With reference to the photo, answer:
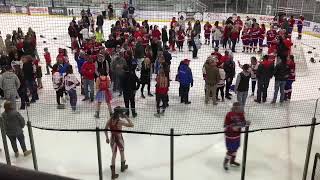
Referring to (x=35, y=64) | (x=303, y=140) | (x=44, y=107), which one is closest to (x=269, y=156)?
(x=303, y=140)

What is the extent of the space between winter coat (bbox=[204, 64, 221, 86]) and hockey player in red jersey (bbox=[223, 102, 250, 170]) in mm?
2964

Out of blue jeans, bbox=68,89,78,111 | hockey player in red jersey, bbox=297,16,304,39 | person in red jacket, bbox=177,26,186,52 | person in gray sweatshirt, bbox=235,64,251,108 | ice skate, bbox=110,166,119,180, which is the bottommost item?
ice skate, bbox=110,166,119,180

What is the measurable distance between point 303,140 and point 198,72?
6211 millimetres

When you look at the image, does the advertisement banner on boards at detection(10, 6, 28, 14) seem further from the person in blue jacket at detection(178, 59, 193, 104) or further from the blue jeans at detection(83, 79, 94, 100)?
the person in blue jacket at detection(178, 59, 193, 104)

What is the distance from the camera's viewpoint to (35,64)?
9.59 metres

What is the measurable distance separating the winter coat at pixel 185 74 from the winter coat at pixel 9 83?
3633 mm

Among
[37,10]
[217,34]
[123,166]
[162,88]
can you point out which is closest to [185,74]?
[162,88]

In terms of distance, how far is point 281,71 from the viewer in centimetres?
908

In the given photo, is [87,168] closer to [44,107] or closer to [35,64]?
[44,107]

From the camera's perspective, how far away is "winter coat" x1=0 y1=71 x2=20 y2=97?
820 cm

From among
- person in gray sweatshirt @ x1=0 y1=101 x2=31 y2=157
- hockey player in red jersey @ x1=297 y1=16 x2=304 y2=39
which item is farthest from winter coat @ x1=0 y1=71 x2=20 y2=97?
hockey player in red jersey @ x1=297 y1=16 x2=304 y2=39

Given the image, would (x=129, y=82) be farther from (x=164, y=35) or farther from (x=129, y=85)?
(x=164, y=35)

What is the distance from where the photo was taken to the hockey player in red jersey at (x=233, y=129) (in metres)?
5.70

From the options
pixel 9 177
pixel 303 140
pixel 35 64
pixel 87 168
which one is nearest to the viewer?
pixel 9 177
